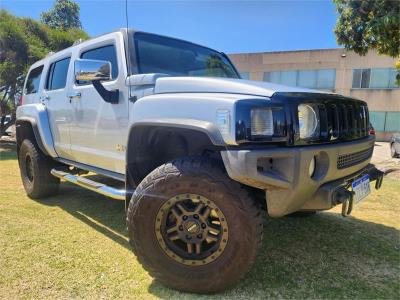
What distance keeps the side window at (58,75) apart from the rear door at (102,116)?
0.45m

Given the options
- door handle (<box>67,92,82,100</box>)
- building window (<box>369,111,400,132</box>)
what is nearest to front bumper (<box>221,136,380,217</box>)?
door handle (<box>67,92,82,100</box>)

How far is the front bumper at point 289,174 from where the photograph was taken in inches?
82.4

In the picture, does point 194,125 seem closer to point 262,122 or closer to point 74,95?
point 262,122

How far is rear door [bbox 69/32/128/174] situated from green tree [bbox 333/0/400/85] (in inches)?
199

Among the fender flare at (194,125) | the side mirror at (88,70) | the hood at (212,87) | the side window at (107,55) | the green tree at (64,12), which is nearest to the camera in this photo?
the fender flare at (194,125)

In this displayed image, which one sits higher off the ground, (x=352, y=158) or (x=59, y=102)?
(x=59, y=102)

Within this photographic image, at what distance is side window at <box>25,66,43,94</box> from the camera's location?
16.9 ft

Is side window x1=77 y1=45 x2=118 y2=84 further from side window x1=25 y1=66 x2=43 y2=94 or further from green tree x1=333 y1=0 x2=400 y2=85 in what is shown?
green tree x1=333 y1=0 x2=400 y2=85

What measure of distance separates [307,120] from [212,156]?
74 cm

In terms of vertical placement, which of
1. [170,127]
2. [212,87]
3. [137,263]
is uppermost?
[212,87]

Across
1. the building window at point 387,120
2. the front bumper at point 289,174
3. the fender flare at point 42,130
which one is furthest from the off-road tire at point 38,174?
the building window at point 387,120

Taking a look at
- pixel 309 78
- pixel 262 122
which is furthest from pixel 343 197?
pixel 309 78

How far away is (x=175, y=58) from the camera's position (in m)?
3.48

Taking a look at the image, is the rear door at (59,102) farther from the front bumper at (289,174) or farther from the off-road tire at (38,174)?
the front bumper at (289,174)
